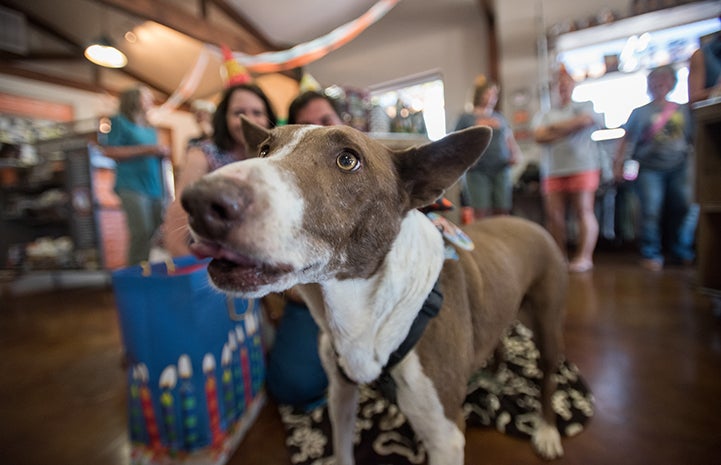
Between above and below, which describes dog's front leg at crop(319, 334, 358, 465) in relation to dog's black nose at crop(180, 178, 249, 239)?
below

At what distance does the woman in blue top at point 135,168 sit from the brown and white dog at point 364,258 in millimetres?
1740

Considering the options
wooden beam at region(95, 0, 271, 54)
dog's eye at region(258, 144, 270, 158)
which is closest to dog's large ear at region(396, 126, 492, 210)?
dog's eye at region(258, 144, 270, 158)

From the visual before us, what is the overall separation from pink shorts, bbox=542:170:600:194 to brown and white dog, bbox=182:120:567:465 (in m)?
2.71

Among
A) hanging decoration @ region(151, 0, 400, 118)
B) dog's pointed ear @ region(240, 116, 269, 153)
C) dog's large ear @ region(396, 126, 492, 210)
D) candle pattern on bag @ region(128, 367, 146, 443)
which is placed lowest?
candle pattern on bag @ region(128, 367, 146, 443)

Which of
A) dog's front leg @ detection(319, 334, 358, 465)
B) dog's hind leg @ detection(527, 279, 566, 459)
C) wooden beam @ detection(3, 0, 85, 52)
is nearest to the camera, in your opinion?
dog's front leg @ detection(319, 334, 358, 465)

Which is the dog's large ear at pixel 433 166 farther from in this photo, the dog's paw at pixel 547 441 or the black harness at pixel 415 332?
the dog's paw at pixel 547 441

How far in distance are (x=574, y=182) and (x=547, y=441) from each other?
2850mm

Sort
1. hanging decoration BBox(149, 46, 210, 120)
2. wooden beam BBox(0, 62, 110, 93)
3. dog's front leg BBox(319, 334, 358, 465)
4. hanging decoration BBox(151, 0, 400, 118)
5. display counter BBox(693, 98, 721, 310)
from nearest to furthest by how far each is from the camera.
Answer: dog's front leg BBox(319, 334, 358, 465), display counter BBox(693, 98, 721, 310), hanging decoration BBox(151, 0, 400, 118), wooden beam BBox(0, 62, 110, 93), hanging decoration BBox(149, 46, 210, 120)

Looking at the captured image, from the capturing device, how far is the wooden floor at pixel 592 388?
106 cm

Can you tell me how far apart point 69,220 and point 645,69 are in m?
7.52

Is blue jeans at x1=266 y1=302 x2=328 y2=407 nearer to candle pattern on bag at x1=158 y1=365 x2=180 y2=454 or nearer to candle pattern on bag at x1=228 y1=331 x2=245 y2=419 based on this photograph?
candle pattern on bag at x1=228 y1=331 x2=245 y2=419

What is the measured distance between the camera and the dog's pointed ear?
0.94 m

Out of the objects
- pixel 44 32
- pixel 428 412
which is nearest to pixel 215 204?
pixel 428 412

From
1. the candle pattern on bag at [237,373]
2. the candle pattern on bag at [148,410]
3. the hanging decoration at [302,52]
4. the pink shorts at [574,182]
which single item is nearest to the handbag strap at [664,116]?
the pink shorts at [574,182]
